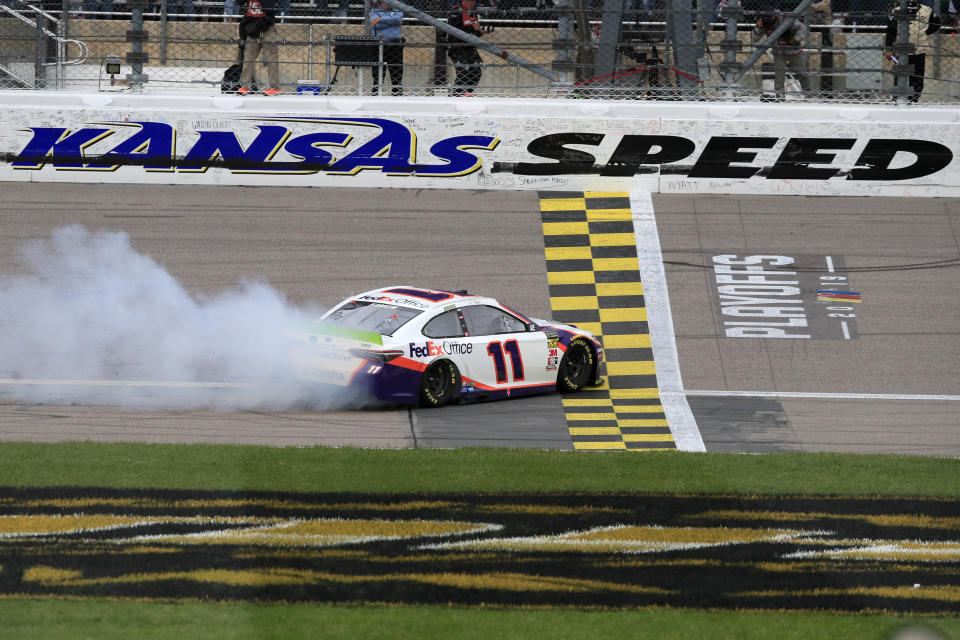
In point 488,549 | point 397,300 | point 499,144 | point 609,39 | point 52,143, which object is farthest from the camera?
point 609,39

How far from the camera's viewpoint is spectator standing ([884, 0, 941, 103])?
1590 centimetres

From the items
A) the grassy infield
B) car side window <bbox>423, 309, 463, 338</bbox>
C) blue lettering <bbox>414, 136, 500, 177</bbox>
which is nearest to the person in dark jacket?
blue lettering <bbox>414, 136, 500, 177</bbox>

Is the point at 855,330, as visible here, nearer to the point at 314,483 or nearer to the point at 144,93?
the point at 314,483

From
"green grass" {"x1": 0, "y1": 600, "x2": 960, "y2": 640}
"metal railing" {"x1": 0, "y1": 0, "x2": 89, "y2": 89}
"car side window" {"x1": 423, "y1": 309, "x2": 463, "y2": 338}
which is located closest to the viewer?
"green grass" {"x1": 0, "y1": 600, "x2": 960, "y2": 640}

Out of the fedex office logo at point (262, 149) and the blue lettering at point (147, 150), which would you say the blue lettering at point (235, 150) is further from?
the blue lettering at point (147, 150)

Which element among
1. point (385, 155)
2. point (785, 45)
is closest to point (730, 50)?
point (785, 45)

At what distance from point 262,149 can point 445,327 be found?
548 centimetres

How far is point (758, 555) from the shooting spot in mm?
7391

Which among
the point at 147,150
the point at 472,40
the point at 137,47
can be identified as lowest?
the point at 147,150

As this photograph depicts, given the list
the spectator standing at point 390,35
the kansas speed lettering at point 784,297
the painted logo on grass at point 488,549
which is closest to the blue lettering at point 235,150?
the spectator standing at point 390,35

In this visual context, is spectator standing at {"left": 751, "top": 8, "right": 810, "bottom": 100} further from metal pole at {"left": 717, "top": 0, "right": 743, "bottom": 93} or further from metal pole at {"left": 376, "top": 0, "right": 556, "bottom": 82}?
metal pole at {"left": 376, "top": 0, "right": 556, "bottom": 82}

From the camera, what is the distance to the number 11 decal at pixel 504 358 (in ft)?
38.7

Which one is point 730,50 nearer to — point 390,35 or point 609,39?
point 609,39

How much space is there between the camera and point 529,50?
53.0ft
